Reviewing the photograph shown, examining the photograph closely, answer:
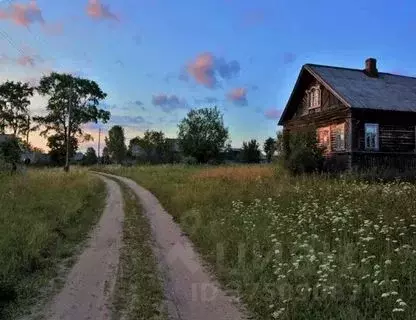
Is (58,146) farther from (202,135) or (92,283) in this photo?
(92,283)

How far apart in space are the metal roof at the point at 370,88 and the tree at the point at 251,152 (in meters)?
56.3

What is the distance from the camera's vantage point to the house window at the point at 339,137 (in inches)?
1120

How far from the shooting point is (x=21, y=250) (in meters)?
9.42

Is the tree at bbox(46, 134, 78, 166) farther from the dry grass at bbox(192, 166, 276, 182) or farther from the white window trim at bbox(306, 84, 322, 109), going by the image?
the white window trim at bbox(306, 84, 322, 109)

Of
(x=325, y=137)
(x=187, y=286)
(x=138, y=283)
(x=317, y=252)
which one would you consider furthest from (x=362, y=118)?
(x=138, y=283)

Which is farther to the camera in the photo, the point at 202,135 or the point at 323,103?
the point at 202,135

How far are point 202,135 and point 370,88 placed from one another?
2228 inches

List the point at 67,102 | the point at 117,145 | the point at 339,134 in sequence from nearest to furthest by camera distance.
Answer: the point at 339,134 → the point at 67,102 → the point at 117,145

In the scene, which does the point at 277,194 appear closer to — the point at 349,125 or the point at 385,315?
the point at 385,315

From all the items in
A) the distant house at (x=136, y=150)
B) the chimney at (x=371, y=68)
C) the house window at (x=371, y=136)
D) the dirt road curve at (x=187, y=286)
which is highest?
the chimney at (x=371, y=68)

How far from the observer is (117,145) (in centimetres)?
9544

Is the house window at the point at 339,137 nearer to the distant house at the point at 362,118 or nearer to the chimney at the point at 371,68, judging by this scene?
the distant house at the point at 362,118

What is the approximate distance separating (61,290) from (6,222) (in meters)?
5.02

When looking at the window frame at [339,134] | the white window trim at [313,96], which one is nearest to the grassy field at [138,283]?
the window frame at [339,134]
